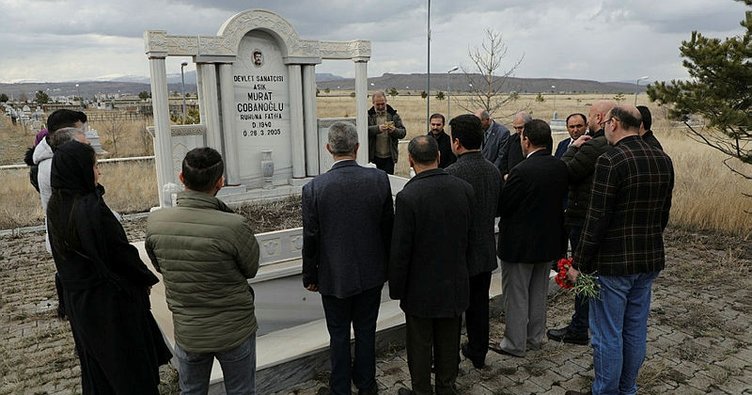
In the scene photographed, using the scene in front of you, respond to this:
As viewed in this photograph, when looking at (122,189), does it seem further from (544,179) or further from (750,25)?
(750,25)

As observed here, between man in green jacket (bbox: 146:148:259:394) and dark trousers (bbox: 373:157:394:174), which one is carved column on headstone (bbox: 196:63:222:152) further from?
man in green jacket (bbox: 146:148:259:394)

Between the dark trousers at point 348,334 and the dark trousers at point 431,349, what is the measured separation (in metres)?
0.26

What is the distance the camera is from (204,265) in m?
2.51

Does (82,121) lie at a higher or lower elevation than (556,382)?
higher

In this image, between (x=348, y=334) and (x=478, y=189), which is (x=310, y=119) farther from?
(x=348, y=334)

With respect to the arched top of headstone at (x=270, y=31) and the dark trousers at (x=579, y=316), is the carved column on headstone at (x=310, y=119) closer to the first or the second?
the arched top of headstone at (x=270, y=31)

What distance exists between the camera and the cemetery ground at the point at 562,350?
3.75 m

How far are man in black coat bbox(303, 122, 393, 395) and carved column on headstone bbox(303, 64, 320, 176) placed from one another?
4136 mm

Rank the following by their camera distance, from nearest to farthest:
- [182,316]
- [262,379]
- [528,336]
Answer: [182,316]
[262,379]
[528,336]

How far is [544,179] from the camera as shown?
3.73 m

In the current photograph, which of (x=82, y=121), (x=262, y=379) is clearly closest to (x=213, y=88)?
(x=82, y=121)

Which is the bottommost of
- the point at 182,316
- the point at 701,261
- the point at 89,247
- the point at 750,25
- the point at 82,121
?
the point at 701,261

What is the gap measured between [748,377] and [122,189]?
10.2m

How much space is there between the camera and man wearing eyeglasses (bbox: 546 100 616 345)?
3830mm
